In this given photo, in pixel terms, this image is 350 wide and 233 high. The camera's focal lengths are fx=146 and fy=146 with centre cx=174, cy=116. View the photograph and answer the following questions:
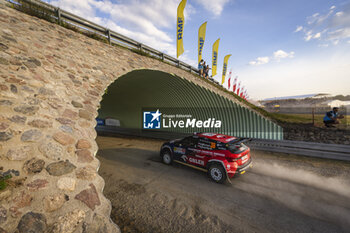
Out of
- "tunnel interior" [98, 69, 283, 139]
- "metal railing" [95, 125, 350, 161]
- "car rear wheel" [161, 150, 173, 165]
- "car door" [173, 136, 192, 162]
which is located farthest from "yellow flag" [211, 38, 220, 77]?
"car rear wheel" [161, 150, 173, 165]

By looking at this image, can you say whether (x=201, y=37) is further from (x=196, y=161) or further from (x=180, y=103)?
(x=196, y=161)

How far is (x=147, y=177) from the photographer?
6.00 meters

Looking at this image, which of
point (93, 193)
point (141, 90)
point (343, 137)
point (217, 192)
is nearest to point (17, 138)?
point (93, 193)

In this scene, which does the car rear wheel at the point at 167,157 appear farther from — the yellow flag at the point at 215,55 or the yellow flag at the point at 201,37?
the yellow flag at the point at 215,55

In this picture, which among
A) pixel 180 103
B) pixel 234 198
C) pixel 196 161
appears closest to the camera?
pixel 234 198

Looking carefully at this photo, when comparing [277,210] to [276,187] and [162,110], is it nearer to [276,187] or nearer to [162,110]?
[276,187]

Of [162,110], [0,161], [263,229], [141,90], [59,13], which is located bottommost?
[263,229]

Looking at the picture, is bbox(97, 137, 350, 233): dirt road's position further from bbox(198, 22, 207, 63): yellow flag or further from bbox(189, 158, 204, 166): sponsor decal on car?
bbox(198, 22, 207, 63): yellow flag

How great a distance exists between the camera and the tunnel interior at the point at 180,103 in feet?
33.4

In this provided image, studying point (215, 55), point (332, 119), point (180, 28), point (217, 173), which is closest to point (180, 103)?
point (180, 28)

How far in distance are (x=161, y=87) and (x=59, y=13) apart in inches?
285

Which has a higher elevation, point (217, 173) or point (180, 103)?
point (180, 103)

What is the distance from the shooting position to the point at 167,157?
742 centimetres

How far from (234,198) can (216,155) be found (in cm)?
155
